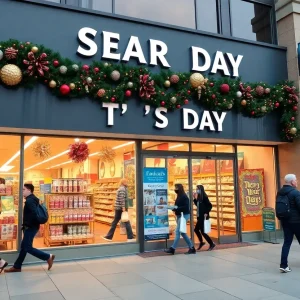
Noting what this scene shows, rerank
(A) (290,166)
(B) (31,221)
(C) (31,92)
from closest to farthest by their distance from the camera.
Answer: (B) (31,221) → (C) (31,92) → (A) (290,166)

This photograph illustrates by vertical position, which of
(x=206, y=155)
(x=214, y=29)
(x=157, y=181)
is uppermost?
(x=214, y=29)

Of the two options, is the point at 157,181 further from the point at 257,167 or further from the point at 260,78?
the point at 260,78

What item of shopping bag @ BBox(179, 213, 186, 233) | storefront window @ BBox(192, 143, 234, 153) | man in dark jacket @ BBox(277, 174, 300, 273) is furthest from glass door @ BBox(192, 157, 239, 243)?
man in dark jacket @ BBox(277, 174, 300, 273)

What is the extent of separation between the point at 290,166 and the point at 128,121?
5.34 meters

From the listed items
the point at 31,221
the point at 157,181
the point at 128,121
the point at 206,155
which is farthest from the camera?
the point at 206,155

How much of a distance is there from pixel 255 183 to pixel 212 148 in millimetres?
1941

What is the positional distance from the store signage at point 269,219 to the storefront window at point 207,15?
17.7ft

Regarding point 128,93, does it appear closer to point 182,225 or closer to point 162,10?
point 162,10

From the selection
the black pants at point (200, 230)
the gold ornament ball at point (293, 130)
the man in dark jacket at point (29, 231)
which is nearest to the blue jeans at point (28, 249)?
the man in dark jacket at point (29, 231)

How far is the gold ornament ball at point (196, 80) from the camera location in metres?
8.81

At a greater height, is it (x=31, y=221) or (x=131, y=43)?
(x=131, y=43)

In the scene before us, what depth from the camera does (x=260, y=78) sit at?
33.7 ft

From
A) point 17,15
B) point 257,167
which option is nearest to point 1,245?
point 17,15

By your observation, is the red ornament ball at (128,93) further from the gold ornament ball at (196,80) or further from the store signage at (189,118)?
the gold ornament ball at (196,80)
